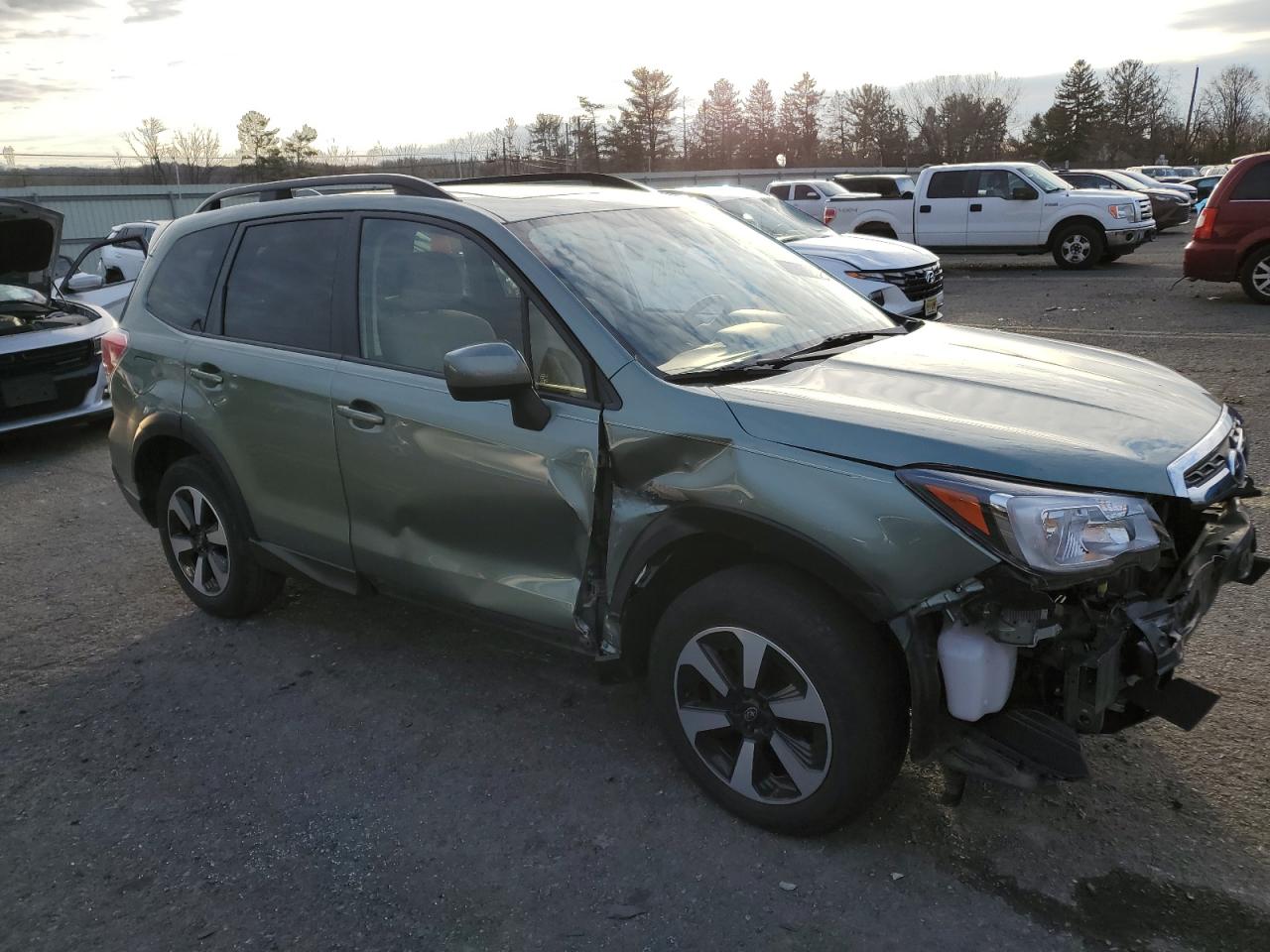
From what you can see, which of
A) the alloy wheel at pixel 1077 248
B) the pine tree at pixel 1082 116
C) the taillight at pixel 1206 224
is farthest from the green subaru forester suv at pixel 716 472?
the pine tree at pixel 1082 116

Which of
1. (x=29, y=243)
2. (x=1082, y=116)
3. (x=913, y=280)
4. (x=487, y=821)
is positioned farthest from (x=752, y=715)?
(x=1082, y=116)

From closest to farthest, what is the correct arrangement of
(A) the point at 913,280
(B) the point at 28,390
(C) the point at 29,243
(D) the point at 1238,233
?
→ (B) the point at 28,390 < (C) the point at 29,243 < (A) the point at 913,280 < (D) the point at 1238,233

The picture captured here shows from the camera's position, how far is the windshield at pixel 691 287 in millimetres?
3242

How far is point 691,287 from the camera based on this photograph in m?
3.55

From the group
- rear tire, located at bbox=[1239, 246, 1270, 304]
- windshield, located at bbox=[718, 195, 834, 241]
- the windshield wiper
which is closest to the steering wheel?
the windshield wiper

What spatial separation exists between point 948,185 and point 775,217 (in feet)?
27.2

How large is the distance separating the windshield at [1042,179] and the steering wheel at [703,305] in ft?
54.9

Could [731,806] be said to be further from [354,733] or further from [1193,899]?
[354,733]

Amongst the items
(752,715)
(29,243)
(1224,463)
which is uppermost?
(29,243)

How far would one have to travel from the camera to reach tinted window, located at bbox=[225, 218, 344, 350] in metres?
3.91

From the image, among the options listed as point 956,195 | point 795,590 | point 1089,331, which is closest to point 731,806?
point 795,590

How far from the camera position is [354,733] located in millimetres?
3703

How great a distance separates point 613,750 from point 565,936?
0.88 m

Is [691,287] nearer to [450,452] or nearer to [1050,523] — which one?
[450,452]
